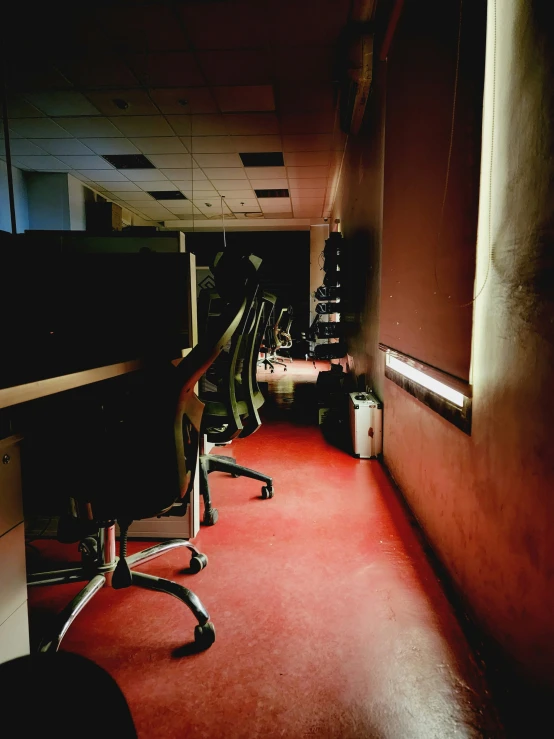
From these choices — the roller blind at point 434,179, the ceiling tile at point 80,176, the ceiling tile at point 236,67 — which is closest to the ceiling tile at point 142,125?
the ceiling tile at point 236,67

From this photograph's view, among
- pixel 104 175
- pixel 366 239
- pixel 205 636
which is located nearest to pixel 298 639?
pixel 205 636

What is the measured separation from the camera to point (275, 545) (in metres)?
2.09

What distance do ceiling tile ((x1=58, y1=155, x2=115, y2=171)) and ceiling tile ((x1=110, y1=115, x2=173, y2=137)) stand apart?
51.1 inches

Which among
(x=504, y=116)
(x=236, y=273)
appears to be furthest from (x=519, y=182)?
(x=236, y=273)

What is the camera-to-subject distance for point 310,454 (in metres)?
3.54

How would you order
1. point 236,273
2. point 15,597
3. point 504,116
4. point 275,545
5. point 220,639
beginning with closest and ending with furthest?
point 15,597 < point 504,116 < point 220,639 < point 236,273 < point 275,545

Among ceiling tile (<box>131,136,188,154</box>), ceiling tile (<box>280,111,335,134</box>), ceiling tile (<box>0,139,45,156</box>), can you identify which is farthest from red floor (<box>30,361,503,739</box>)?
ceiling tile (<box>0,139,45,156</box>)

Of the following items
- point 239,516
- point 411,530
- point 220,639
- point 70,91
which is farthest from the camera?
point 70,91

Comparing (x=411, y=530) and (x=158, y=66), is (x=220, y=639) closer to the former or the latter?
(x=411, y=530)

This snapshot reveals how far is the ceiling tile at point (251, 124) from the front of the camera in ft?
16.8

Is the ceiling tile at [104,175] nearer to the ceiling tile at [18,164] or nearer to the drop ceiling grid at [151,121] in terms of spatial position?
the drop ceiling grid at [151,121]

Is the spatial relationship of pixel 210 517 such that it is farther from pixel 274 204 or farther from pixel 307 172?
pixel 274 204

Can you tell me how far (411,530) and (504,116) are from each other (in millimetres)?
1850

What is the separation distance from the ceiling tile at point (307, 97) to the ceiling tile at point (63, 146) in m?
3.04
